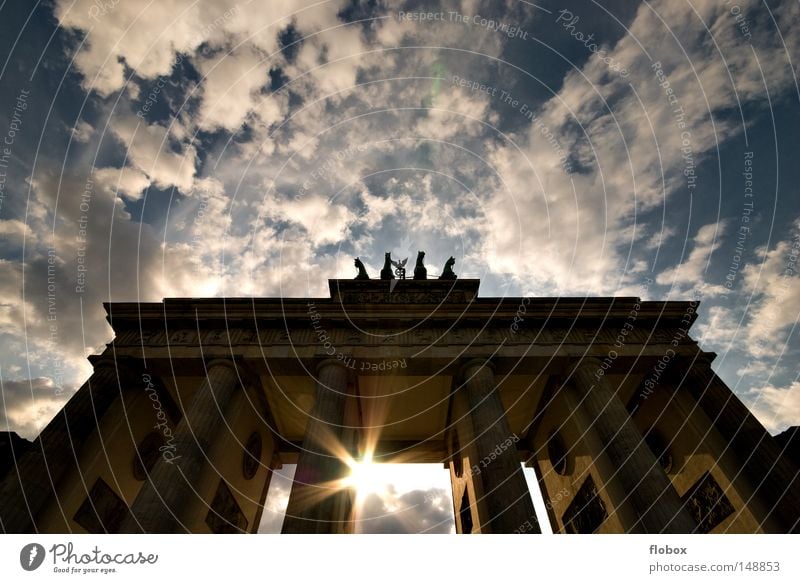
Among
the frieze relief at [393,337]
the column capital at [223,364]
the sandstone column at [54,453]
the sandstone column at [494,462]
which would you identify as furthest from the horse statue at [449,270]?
the sandstone column at [54,453]

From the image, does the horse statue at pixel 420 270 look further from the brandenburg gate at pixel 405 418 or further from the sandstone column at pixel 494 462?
the sandstone column at pixel 494 462

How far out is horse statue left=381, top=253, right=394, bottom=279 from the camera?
22605 mm

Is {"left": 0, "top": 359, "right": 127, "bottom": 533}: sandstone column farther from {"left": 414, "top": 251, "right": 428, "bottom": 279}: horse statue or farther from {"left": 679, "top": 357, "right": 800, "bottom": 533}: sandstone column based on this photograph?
{"left": 679, "top": 357, "right": 800, "bottom": 533}: sandstone column

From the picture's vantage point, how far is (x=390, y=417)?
2089cm

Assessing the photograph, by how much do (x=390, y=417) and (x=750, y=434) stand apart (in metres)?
16.3

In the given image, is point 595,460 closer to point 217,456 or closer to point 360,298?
point 360,298

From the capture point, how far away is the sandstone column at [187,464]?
37.7 feet

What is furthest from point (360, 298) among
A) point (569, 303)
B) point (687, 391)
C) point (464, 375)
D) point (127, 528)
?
point (687, 391)

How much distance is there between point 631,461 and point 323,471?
38.5 ft

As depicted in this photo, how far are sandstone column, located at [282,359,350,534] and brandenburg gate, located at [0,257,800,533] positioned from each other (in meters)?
0.06

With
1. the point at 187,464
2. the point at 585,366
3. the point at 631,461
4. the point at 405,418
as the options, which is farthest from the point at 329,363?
the point at 631,461

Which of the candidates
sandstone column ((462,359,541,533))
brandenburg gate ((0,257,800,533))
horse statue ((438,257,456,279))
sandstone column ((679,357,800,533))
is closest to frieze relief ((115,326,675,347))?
brandenburg gate ((0,257,800,533))

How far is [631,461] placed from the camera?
→ 13.5 metres

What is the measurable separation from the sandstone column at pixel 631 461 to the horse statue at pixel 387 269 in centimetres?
1191
